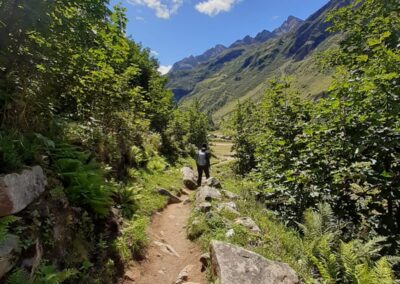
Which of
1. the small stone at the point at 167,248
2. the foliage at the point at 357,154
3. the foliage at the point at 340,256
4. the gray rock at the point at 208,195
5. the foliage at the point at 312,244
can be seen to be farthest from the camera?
the gray rock at the point at 208,195

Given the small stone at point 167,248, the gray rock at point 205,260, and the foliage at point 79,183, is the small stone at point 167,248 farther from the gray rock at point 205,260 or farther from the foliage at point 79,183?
the foliage at point 79,183

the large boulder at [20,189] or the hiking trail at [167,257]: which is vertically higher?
the large boulder at [20,189]

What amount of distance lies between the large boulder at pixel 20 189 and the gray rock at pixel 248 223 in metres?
→ 5.17

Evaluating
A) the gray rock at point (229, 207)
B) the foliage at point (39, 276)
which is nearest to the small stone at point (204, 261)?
the gray rock at point (229, 207)

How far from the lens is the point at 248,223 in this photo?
8.60 m

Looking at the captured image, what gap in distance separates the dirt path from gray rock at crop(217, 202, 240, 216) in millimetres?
1301

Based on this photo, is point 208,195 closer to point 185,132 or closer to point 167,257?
point 167,257

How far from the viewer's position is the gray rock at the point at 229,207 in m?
9.67

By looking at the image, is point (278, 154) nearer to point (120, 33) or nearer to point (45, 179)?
point (120, 33)

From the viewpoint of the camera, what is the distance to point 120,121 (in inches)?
515

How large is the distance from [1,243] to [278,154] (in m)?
7.84

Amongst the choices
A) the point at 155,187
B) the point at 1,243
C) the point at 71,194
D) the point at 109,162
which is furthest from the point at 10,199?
the point at 155,187

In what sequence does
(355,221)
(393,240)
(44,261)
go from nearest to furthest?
(44,261) → (393,240) → (355,221)

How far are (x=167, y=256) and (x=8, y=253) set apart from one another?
4.61 metres
